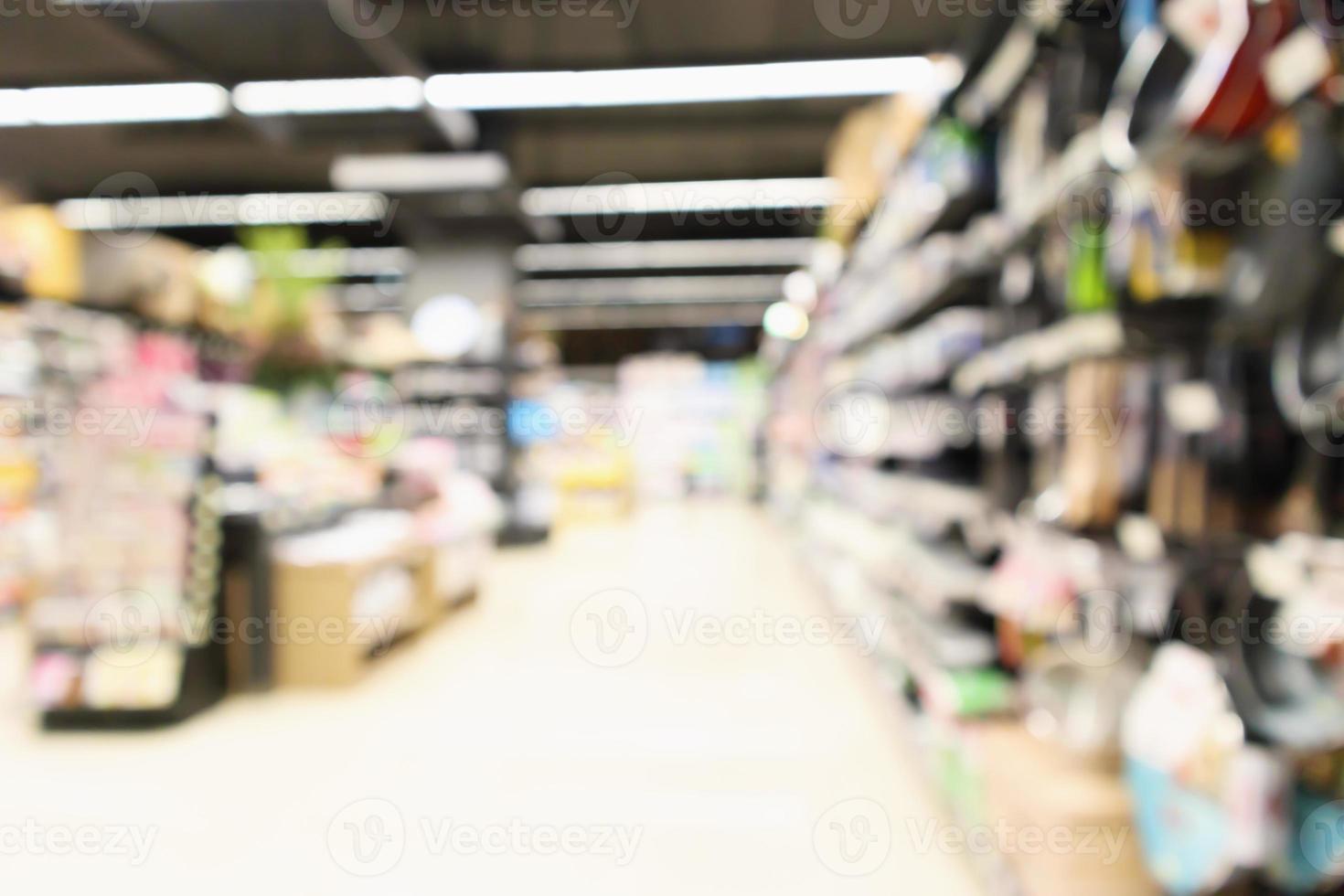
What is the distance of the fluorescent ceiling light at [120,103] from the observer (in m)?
6.21

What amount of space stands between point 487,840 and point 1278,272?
92.0 inches

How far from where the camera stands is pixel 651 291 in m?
14.8

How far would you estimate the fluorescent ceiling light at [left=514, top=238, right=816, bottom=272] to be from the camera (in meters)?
11.3

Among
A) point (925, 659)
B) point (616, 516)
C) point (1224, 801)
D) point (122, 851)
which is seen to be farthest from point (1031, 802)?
point (616, 516)

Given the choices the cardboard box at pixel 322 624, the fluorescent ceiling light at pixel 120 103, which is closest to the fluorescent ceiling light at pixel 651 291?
the fluorescent ceiling light at pixel 120 103

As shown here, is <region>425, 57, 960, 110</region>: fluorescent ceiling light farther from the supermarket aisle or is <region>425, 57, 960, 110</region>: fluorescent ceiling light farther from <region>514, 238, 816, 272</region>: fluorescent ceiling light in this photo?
<region>514, 238, 816, 272</region>: fluorescent ceiling light

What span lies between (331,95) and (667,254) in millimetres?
6227

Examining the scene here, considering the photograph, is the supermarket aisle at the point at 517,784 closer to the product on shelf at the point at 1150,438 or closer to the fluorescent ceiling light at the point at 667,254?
the product on shelf at the point at 1150,438

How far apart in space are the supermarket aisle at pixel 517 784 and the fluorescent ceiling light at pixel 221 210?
6.59m

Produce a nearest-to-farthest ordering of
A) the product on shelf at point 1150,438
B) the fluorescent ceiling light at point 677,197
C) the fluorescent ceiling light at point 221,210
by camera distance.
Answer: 1. the product on shelf at point 1150,438
2. the fluorescent ceiling light at point 677,197
3. the fluorescent ceiling light at point 221,210

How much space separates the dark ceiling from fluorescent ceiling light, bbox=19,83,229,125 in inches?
4.3

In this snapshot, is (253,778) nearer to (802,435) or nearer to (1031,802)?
(1031,802)

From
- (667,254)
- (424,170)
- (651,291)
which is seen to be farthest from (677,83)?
(651,291)

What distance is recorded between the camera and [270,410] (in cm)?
477
